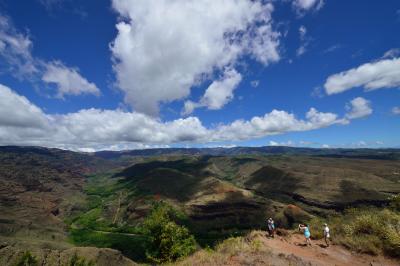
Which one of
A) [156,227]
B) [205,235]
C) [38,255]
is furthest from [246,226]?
[156,227]

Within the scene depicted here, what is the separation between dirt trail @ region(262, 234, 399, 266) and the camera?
21.6 m

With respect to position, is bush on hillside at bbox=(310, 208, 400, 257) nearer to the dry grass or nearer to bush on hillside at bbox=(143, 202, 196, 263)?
the dry grass

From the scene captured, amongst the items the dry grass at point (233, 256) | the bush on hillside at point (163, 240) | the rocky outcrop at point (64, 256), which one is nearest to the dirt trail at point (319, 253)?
the dry grass at point (233, 256)

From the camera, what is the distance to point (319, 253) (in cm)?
2442

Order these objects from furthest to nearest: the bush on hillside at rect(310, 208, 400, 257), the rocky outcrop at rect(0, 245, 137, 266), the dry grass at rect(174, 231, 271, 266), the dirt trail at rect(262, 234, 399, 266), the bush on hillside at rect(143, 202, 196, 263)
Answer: the rocky outcrop at rect(0, 245, 137, 266) → the bush on hillside at rect(143, 202, 196, 263) → the bush on hillside at rect(310, 208, 400, 257) → the dirt trail at rect(262, 234, 399, 266) → the dry grass at rect(174, 231, 271, 266)

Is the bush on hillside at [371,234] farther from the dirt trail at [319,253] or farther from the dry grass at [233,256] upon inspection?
the dry grass at [233,256]

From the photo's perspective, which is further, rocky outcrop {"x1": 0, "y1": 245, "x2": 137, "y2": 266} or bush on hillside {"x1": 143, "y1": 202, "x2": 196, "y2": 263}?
rocky outcrop {"x1": 0, "y1": 245, "x2": 137, "y2": 266}

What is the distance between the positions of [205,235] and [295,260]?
176407 mm

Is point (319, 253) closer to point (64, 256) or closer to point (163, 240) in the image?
point (163, 240)

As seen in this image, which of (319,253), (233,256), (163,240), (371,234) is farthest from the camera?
(163,240)

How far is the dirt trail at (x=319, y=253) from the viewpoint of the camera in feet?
71.0

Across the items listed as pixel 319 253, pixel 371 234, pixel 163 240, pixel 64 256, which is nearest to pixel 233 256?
pixel 319 253

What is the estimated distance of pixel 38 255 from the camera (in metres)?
112

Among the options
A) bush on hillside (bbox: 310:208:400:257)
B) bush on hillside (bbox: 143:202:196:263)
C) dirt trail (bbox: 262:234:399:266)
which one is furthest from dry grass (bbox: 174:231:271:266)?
bush on hillside (bbox: 143:202:196:263)
